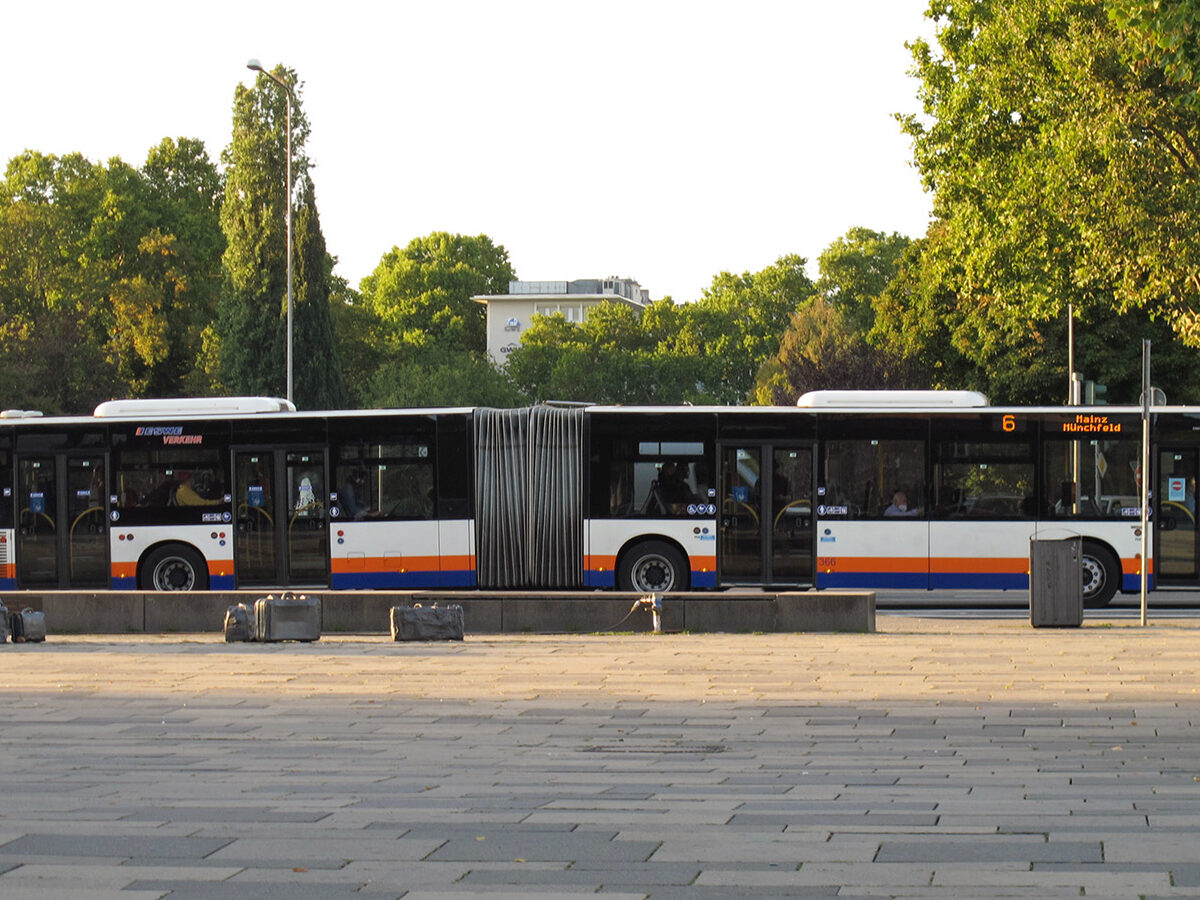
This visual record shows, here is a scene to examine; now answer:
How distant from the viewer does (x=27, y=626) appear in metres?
18.7

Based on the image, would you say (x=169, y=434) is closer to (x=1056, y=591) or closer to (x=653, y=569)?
(x=653, y=569)

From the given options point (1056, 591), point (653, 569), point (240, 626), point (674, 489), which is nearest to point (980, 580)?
point (1056, 591)

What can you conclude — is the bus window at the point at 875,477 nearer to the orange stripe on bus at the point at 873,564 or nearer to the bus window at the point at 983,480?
the bus window at the point at 983,480

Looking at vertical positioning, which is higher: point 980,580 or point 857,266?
point 857,266

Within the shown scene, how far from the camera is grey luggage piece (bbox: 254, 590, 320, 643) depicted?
18.1 metres

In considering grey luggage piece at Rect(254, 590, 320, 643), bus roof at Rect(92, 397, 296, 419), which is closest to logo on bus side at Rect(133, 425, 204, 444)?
bus roof at Rect(92, 397, 296, 419)

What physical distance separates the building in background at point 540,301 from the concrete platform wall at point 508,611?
10143cm

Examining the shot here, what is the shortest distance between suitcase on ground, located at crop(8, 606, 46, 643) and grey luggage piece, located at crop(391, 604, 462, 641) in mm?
4301

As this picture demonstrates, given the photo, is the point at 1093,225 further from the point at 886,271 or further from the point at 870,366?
the point at 886,271

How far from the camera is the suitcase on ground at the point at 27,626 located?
1869cm

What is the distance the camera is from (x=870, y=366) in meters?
64.1

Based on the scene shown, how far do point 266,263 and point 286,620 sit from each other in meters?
47.9

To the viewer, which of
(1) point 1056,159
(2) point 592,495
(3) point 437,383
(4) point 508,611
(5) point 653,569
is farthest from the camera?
(3) point 437,383

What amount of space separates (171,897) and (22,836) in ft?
5.24
